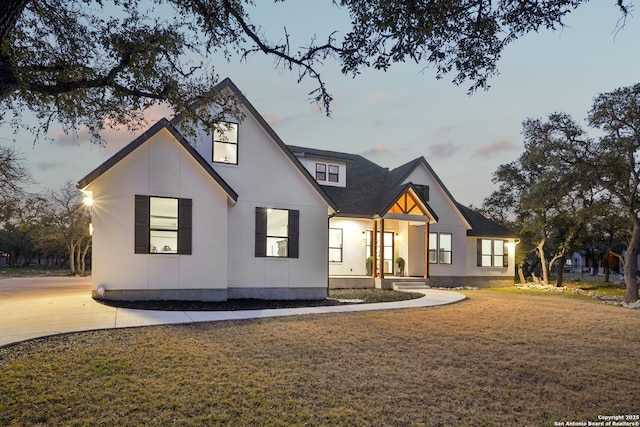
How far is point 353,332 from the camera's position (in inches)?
299

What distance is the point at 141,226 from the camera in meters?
10.8

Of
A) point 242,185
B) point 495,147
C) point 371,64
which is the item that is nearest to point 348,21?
point 371,64

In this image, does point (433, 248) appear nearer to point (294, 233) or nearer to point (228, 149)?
point (294, 233)

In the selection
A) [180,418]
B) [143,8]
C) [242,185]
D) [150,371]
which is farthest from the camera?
[242,185]

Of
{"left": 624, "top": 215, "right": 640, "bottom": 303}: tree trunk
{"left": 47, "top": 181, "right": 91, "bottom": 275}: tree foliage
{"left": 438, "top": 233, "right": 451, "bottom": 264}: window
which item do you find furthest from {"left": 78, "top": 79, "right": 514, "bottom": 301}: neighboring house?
{"left": 47, "top": 181, "right": 91, "bottom": 275}: tree foliage

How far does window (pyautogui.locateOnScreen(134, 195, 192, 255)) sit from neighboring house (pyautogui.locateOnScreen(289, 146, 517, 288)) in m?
7.43

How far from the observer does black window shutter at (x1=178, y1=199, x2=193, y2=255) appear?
11.2m

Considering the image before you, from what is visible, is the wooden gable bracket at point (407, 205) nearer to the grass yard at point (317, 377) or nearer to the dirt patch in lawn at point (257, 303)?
the dirt patch in lawn at point (257, 303)

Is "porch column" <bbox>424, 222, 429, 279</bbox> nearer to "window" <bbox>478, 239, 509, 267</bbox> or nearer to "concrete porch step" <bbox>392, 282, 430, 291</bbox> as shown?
"concrete porch step" <bbox>392, 282, 430, 291</bbox>

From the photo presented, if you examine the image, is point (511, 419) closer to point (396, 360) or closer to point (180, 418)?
point (396, 360)

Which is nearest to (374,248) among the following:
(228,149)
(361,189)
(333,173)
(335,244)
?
(335,244)

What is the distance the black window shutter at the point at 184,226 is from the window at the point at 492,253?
17.3 meters

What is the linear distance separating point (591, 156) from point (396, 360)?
16.6 meters

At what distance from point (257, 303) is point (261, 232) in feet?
7.80
